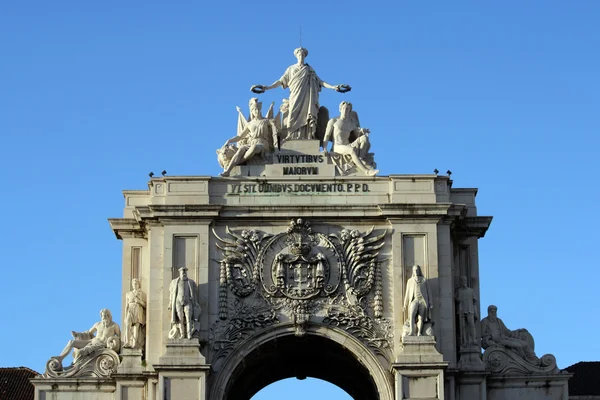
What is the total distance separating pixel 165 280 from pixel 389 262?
6427 millimetres

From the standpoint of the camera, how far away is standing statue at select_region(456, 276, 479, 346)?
5819 centimetres

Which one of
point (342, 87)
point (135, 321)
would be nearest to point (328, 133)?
point (342, 87)

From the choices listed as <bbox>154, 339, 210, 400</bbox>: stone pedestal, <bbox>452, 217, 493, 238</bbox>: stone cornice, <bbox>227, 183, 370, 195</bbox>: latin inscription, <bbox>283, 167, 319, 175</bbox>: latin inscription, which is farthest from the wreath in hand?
<bbox>154, 339, 210, 400</bbox>: stone pedestal

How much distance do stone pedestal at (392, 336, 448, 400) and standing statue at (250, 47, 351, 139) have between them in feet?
25.9

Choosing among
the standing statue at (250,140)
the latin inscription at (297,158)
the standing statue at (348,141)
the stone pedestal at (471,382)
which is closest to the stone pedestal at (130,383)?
the standing statue at (250,140)

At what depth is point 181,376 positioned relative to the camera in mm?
56281

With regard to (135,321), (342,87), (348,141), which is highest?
(342,87)

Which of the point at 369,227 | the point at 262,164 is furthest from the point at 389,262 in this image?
the point at 262,164

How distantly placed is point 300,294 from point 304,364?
4.65 metres

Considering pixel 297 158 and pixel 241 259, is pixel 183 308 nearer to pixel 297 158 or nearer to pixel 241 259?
pixel 241 259

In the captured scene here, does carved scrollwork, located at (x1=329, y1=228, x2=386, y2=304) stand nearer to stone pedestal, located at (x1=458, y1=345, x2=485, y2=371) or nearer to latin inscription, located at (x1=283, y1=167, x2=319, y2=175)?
latin inscription, located at (x1=283, y1=167, x2=319, y2=175)

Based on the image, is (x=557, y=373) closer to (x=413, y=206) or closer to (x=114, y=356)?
(x=413, y=206)

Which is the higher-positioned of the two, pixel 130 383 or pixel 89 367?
pixel 89 367

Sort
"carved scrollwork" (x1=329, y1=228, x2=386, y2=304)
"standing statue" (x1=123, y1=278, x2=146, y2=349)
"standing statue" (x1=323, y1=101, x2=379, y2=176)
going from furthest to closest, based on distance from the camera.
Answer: "standing statue" (x1=323, y1=101, x2=379, y2=176)
"standing statue" (x1=123, y1=278, x2=146, y2=349)
"carved scrollwork" (x1=329, y1=228, x2=386, y2=304)
